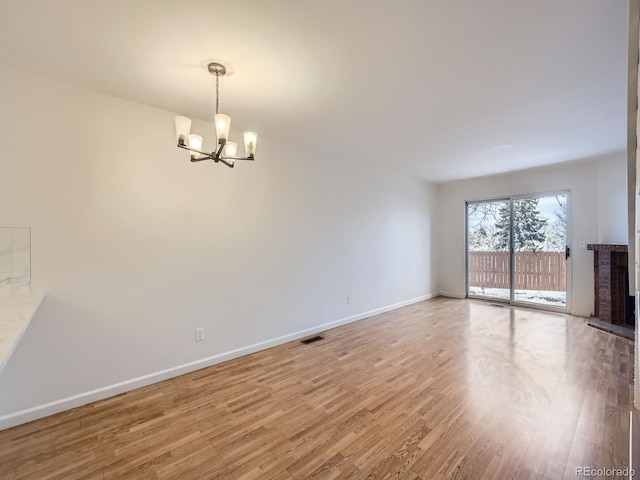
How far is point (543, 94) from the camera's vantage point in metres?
2.49

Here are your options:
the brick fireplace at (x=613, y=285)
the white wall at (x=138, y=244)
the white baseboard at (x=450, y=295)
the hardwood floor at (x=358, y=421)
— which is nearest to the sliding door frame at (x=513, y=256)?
the white baseboard at (x=450, y=295)

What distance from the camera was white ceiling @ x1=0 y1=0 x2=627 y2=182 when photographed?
1.60 metres

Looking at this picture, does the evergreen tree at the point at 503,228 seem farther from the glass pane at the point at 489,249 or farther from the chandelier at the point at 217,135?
the chandelier at the point at 217,135

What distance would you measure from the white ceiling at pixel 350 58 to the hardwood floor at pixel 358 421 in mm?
2619

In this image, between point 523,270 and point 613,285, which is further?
point 523,270

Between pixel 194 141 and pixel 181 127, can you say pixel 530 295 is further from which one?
pixel 181 127

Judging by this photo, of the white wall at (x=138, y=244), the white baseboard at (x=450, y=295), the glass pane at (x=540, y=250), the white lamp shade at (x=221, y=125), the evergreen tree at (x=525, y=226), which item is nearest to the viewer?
the white lamp shade at (x=221, y=125)

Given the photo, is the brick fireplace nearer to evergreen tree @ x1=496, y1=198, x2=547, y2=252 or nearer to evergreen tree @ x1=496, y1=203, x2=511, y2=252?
evergreen tree @ x1=496, y1=198, x2=547, y2=252

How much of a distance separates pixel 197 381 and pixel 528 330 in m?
4.41

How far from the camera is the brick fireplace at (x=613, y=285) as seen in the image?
13.5 feet

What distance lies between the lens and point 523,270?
212 inches

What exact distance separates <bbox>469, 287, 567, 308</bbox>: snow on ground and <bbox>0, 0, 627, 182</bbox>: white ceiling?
3.05 metres

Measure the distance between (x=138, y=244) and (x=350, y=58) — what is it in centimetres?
242

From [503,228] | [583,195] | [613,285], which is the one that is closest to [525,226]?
[503,228]
